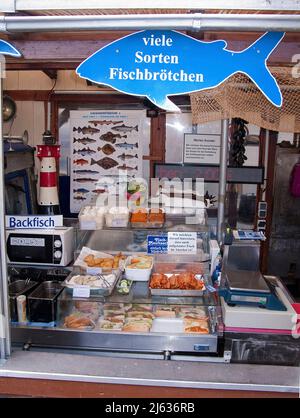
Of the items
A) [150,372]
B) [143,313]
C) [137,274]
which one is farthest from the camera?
[137,274]

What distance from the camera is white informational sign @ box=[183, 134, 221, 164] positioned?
693cm

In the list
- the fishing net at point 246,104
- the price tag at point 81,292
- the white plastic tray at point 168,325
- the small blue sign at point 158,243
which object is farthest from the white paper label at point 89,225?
the fishing net at point 246,104

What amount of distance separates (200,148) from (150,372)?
16.2 feet

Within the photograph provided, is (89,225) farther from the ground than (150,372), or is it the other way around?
(89,225)

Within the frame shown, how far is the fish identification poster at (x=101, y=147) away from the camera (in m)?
6.95

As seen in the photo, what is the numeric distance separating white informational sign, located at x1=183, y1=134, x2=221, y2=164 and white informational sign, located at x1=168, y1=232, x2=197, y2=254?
148 inches

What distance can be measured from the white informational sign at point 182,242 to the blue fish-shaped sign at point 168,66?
1398mm

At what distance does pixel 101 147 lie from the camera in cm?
712

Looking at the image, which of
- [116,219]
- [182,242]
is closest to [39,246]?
[116,219]

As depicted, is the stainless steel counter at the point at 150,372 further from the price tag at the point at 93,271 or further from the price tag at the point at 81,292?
the price tag at the point at 93,271

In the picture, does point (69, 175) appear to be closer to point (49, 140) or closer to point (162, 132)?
point (162, 132)

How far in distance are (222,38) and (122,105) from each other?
4721 millimetres

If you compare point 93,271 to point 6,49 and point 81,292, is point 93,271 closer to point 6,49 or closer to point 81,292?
point 81,292

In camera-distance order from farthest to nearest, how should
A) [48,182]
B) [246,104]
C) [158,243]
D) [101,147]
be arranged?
[101,147]
[48,182]
[158,243]
[246,104]
